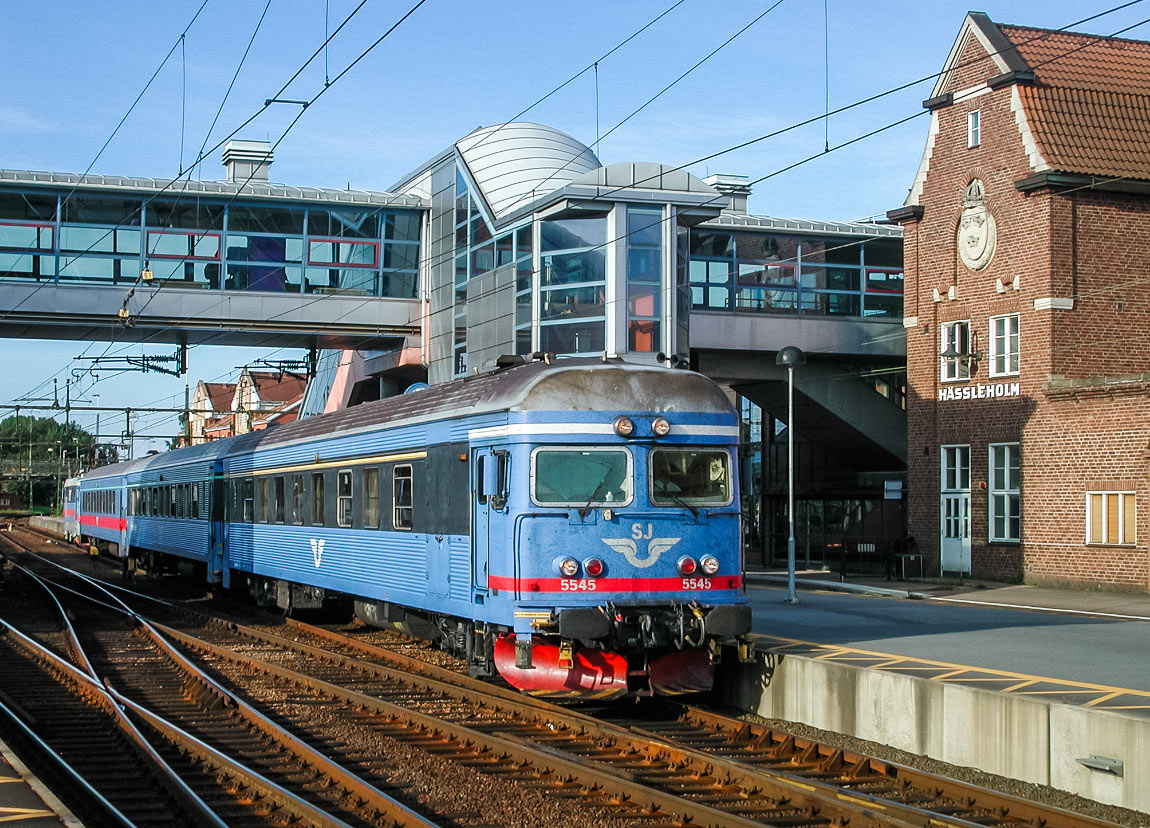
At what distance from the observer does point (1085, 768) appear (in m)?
9.52

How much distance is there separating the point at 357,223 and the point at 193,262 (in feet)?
14.8

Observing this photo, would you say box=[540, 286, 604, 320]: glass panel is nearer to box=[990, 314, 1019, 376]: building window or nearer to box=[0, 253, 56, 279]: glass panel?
box=[990, 314, 1019, 376]: building window

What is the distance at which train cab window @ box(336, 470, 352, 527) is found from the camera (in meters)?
17.8

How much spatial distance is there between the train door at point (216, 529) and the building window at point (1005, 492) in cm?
1584

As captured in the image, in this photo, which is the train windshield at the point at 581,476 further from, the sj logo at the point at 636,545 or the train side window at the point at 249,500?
the train side window at the point at 249,500

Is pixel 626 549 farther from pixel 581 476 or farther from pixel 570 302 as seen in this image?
pixel 570 302

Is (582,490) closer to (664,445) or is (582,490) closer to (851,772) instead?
(664,445)

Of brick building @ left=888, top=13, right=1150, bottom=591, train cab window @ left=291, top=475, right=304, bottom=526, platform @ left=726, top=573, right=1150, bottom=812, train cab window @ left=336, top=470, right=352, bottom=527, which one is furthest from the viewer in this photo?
brick building @ left=888, top=13, right=1150, bottom=591

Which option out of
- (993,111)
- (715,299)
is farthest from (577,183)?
(993,111)

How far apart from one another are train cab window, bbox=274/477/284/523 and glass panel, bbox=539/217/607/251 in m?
12.9

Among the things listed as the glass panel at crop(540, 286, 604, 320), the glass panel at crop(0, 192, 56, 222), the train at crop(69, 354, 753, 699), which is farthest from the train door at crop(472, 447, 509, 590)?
the glass panel at crop(0, 192, 56, 222)

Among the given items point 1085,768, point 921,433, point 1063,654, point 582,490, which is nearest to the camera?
point 1085,768

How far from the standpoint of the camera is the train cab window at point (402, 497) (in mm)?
15484

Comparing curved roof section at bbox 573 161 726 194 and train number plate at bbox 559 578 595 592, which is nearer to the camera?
train number plate at bbox 559 578 595 592
